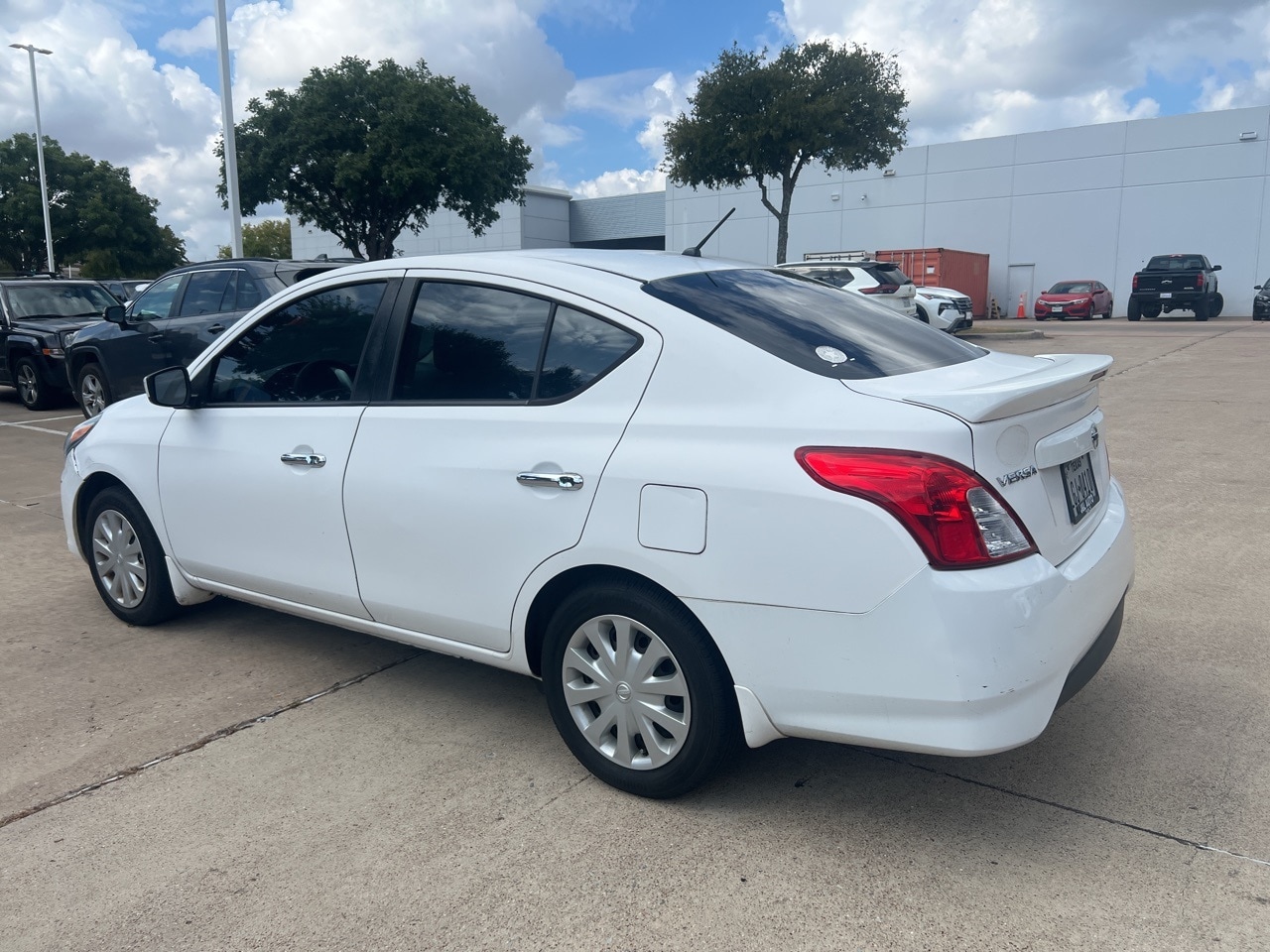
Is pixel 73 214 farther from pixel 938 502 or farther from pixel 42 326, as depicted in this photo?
pixel 938 502

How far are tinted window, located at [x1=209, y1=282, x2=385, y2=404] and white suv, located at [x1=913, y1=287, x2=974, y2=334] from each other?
1866cm

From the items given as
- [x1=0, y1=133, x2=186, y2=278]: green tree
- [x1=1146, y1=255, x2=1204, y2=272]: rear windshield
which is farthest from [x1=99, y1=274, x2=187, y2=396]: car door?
[x1=0, y1=133, x2=186, y2=278]: green tree

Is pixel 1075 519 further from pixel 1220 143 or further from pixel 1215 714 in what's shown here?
pixel 1220 143

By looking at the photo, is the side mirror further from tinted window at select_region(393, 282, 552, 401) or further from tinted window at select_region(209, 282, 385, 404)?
tinted window at select_region(393, 282, 552, 401)

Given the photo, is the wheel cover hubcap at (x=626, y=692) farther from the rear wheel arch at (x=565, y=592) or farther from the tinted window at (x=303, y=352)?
the tinted window at (x=303, y=352)

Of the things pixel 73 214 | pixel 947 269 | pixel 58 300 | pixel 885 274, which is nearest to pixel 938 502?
pixel 58 300

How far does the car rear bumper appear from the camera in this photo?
8.23ft

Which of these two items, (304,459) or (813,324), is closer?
(813,324)

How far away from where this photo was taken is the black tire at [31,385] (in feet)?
44.7

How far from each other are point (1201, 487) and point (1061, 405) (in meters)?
4.97

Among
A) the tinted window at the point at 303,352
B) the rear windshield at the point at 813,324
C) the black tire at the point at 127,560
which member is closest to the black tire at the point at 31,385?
the black tire at the point at 127,560

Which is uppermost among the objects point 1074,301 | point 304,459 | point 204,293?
point 1074,301

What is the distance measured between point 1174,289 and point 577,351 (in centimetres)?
3230

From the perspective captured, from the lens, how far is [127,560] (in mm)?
4703
